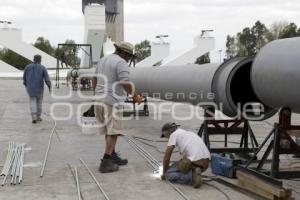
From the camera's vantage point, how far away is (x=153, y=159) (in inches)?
324

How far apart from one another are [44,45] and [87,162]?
73887 mm

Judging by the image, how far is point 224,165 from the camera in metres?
6.91

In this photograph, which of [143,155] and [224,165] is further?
[143,155]

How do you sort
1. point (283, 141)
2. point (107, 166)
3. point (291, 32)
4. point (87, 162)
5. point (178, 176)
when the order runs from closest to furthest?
1. point (283, 141)
2. point (178, 176)
3. point (107, 166)
4. point (87, 162)
5. point (291, 32)

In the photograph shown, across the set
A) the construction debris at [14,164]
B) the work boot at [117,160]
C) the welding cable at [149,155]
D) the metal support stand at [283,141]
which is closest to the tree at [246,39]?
the welding cable at [149,155]

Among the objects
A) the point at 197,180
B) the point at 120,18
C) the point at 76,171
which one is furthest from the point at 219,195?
the point at 120,18

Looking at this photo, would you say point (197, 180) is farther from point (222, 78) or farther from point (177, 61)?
point (177, 61)

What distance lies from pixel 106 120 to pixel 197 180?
5.80 feet

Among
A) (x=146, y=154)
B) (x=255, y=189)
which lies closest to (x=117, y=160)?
(x=146, y=154)

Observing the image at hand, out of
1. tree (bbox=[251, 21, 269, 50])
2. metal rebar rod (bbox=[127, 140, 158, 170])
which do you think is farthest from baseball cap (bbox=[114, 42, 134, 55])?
tree (bbox=[251, 21, 269, 50])

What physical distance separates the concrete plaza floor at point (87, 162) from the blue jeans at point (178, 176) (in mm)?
94

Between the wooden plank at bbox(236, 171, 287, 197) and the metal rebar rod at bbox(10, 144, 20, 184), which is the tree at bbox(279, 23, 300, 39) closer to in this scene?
the metal rebar rod at bbox(10, 144, 20, 184)

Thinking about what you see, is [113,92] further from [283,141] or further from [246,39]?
[246,39]

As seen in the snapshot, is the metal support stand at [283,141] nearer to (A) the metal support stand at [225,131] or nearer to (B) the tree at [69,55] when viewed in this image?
(A) the metal support stand at [225,131]
